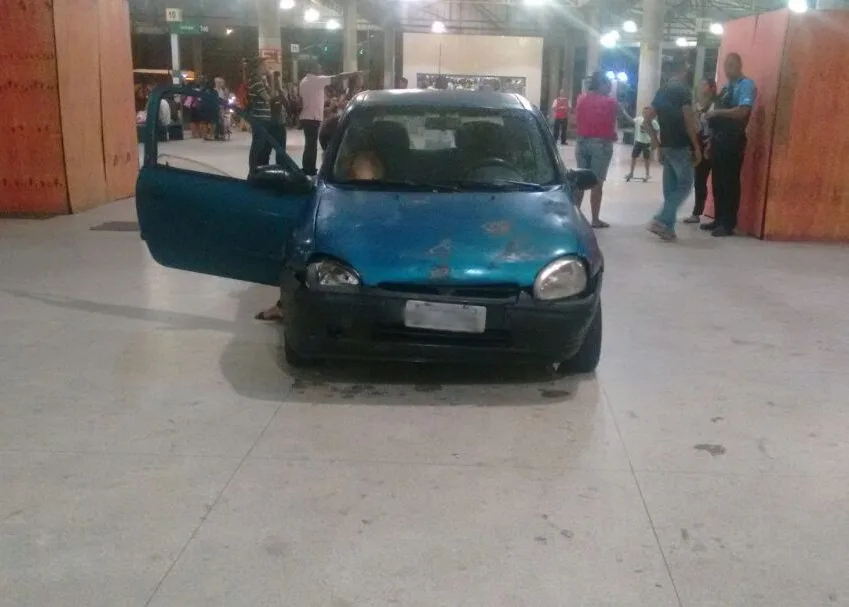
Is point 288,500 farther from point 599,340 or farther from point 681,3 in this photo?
point 681,3

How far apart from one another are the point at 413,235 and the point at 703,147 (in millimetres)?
6091

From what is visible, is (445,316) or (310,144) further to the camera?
(310,144)

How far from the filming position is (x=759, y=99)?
8.47 m

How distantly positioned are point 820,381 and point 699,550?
2.06 m

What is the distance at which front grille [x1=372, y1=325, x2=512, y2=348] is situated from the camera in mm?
3945

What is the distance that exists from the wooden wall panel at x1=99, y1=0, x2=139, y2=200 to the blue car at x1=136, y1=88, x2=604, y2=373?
5653 mm

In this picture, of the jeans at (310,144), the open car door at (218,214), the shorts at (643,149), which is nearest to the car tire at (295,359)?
the open car door at (218,214)

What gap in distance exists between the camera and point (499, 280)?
3869mm

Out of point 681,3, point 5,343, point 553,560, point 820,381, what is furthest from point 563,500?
point 681,3

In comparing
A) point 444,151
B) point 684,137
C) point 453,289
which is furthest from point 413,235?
point 684,137

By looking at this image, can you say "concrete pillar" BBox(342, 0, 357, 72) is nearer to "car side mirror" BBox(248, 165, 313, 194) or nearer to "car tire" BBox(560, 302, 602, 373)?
"car side mirror" BBox(248, 165, 313, 194)

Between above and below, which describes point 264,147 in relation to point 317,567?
above

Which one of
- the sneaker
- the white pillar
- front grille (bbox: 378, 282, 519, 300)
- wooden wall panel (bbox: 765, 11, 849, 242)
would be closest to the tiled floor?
front grille (bbox: 378, 282, 519, 300)

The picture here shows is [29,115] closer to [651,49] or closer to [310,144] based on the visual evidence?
[310,144]
